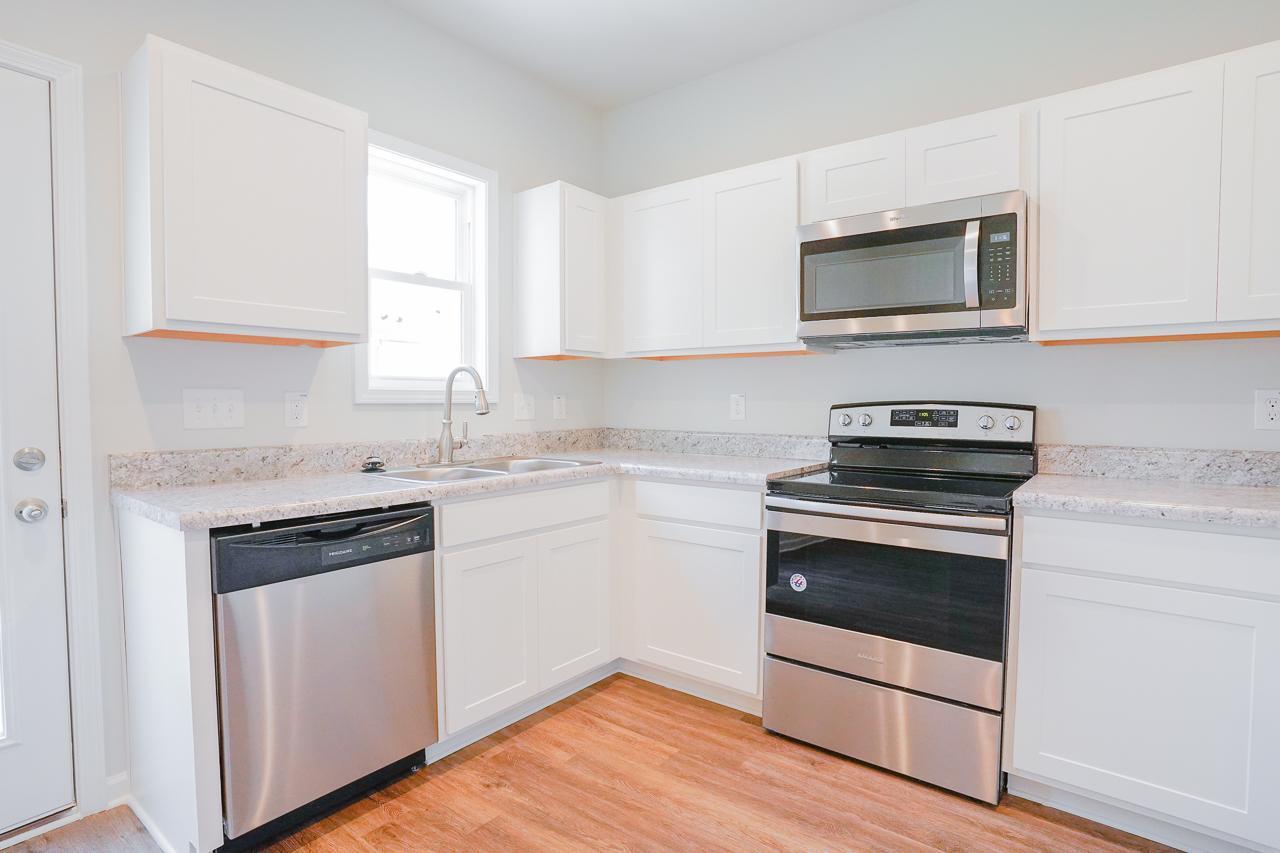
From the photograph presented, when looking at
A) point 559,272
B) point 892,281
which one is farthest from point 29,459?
point 892,281

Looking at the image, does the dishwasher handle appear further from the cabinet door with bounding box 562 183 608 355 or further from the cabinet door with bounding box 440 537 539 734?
the cabinet door with bounding box 562 183 608 355

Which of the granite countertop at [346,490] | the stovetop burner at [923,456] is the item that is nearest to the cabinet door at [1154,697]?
the stovetop burner at [923,456]

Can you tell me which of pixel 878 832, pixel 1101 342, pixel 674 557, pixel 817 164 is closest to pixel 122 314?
pixel 674 557

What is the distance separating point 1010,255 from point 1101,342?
0.46 metres

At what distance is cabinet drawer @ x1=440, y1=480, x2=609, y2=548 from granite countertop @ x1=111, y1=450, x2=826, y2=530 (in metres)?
0.04

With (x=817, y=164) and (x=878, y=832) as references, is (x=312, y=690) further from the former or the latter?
(x=817, y=164)

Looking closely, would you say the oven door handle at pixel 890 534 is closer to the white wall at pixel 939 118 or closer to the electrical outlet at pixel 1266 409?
the white wall at pixel 939 118

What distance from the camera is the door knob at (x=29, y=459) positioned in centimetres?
177

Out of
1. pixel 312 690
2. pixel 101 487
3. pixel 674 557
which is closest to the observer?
pixel 312 690

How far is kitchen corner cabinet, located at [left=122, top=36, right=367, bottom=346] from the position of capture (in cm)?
175

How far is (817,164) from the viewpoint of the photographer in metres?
2.51

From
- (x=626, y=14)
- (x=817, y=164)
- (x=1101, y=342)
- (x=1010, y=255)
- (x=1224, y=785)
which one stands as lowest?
(x=1224, y=785)

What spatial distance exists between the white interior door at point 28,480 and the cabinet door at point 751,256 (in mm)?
2158

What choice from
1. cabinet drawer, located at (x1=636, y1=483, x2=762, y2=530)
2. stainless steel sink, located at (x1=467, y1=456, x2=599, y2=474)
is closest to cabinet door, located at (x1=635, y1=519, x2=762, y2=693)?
cabinet drawer, located at (x1=636, y1=483, x2=762, y2=530)
